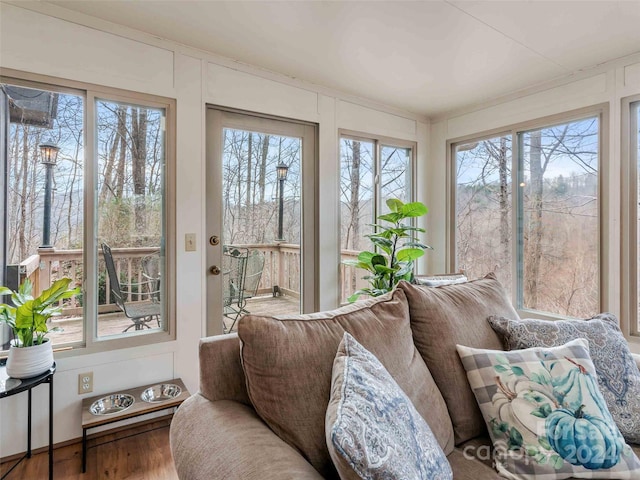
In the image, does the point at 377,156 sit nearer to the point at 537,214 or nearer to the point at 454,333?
the point at 537,214

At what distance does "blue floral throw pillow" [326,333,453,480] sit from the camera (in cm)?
66

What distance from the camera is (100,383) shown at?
201 centimetres

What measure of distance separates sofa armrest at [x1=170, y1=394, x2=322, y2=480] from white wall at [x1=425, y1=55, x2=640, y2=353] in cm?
274

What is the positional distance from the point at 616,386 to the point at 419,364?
667 mm

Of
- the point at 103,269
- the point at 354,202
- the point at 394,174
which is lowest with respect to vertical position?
the point at 103,269

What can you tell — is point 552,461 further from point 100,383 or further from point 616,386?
point 100,383

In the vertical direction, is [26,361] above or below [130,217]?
below

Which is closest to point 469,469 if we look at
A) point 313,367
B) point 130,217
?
point 313,367

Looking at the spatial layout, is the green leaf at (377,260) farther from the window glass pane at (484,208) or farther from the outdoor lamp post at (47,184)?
the outdoor lamp post at (47,184)

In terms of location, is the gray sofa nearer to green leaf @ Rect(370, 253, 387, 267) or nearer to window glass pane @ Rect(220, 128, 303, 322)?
green leaf @ Rect(370, 253, 387, 267)

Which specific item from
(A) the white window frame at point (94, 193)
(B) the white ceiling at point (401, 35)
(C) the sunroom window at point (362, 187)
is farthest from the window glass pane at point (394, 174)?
(A) the white window frame at point (94, 193)

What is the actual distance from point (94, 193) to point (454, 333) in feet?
6.90

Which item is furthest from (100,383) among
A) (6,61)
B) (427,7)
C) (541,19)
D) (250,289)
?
(541,19)

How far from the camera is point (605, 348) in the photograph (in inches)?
48.0
